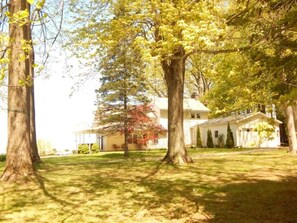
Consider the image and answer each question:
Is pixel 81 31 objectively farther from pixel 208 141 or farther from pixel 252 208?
pixel 208 141

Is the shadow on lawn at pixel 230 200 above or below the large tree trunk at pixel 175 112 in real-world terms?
below

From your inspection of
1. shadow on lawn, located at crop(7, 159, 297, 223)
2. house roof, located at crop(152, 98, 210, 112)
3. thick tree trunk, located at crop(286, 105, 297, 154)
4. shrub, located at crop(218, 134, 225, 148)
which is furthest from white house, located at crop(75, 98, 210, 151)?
shadow on lawn, located at crop(7, 159, 297, 223)

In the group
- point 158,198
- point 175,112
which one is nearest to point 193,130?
point 175,112

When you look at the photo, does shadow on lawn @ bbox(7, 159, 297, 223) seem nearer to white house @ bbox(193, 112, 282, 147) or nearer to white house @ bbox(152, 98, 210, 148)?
white house @ bbox(193, 112, 282, 147)

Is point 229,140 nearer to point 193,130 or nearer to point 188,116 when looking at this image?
point 193,130

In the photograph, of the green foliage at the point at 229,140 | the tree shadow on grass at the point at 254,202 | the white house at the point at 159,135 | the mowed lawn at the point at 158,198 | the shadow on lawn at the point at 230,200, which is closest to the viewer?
the tree shadow on grass at the point at 254,202

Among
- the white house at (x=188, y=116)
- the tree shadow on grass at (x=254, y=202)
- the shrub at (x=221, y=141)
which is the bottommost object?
the tree shadow on grass at (x=254, y=202)

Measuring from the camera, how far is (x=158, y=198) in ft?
29.5

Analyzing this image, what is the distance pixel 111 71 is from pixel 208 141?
17832 millimetres

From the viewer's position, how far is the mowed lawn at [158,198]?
7.18 m

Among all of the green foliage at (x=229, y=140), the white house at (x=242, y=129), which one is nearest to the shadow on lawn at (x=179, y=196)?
the green foliage at (x=229, y=140)

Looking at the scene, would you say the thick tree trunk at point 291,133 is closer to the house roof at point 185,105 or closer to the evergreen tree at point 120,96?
the evergreen tree at point 120,96

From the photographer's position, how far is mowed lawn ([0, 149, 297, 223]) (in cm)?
718

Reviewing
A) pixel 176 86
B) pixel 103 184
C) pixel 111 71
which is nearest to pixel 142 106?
pixel 111 71
